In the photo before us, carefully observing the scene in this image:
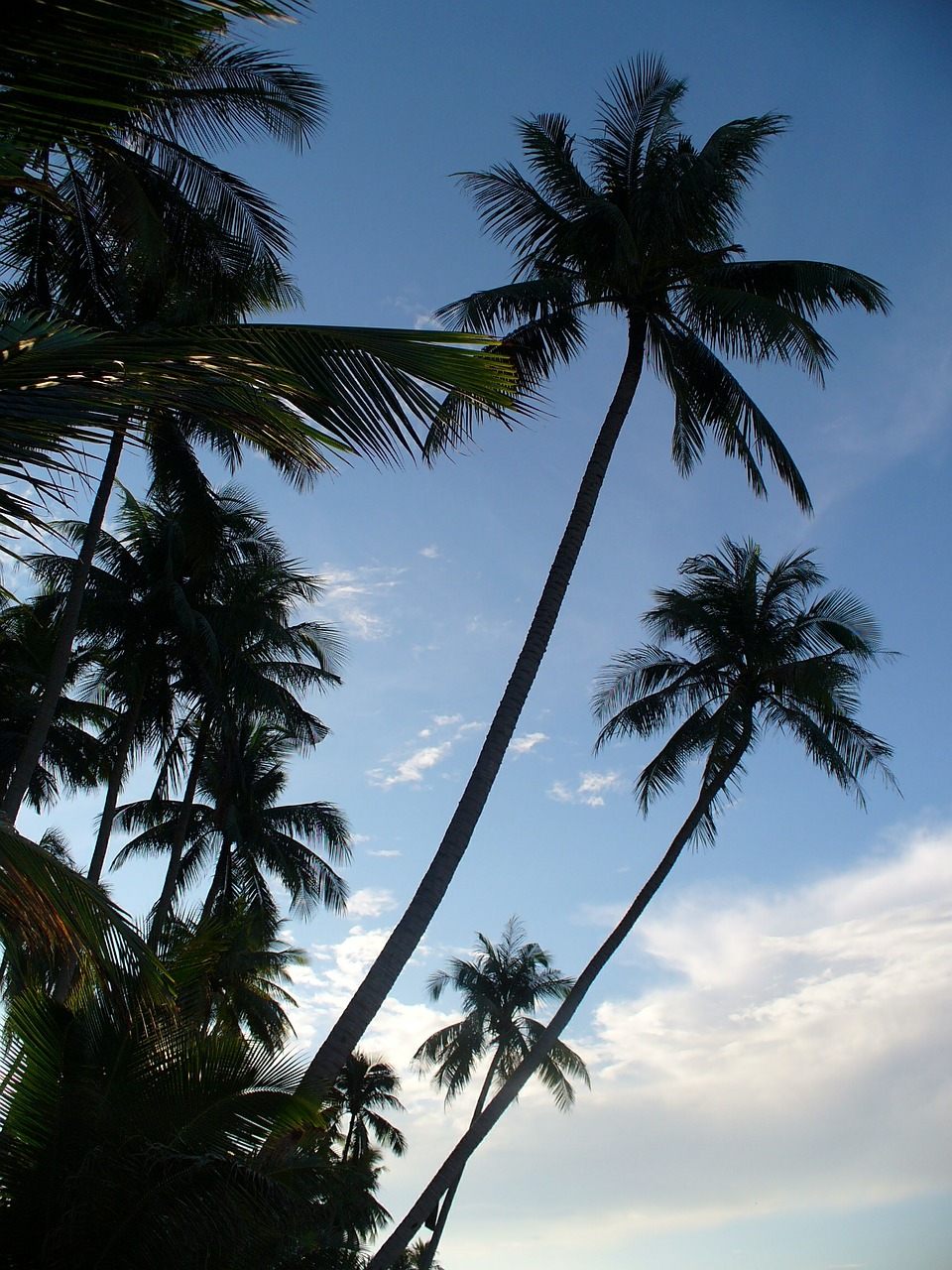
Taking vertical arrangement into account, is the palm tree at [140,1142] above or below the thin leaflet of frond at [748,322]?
below

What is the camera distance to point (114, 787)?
18.8 metres

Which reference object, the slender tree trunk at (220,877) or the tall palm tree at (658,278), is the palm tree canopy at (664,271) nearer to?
the tall palm tree at (658,278)

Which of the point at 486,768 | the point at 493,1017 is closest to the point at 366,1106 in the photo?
the point at 493,1017

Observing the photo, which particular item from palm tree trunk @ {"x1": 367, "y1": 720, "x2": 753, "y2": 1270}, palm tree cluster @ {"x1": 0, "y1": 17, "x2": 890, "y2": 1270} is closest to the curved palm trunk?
palm tree cluster @ {"x1": 0, "y1": 17, "x2": 890, "y2": 1270}

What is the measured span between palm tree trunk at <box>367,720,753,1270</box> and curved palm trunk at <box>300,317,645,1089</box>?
17.0 feet

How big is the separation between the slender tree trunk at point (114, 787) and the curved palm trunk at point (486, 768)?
32.7 ft

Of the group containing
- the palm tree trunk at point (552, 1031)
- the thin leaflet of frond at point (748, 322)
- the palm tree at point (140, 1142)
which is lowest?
the palm tree at point (140, 1142)

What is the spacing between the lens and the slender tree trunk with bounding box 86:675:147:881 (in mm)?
18516

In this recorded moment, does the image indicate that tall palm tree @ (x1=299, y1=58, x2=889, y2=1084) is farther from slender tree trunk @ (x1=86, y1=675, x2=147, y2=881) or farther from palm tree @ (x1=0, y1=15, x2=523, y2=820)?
slender tree trunk @ (x1=86, y1=675, x2=147, y2=881)

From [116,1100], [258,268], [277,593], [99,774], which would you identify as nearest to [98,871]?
[99,774]

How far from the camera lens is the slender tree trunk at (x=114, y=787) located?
1852cm

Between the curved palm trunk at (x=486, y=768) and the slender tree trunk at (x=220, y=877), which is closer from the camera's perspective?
the curved palm trunk at (x=486, y=768)

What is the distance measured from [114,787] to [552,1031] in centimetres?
887

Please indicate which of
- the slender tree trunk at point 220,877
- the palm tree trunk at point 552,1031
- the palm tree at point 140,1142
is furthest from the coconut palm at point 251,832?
the palm tree at point 140,1142
